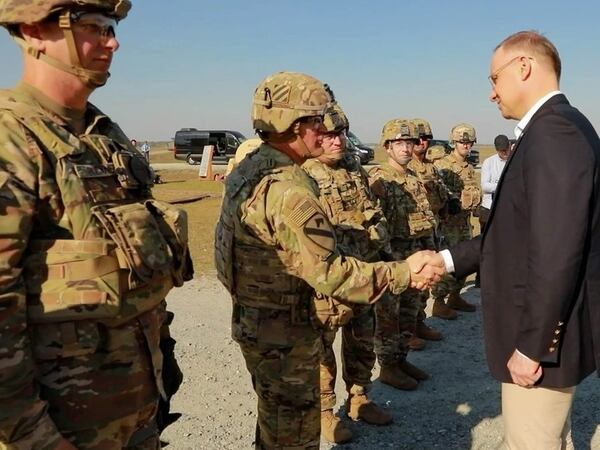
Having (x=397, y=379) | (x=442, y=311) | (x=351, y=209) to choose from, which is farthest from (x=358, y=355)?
(x=442, y=311)

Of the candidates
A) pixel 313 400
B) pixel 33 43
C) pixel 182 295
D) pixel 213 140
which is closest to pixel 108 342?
pixel 33 43

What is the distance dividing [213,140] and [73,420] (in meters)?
32.4

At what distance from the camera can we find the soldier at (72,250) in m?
1.56

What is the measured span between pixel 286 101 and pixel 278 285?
97 cm

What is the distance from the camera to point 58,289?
164cm

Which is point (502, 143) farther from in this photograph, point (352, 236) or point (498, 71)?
point (498, 71)

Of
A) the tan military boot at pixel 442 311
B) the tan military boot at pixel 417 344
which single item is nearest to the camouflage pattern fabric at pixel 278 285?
the tan military boot at pixel 417 344

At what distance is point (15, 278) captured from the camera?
1.54 metres

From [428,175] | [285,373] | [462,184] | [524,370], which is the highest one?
[428,175]

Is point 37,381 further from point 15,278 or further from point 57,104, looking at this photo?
point 57,104

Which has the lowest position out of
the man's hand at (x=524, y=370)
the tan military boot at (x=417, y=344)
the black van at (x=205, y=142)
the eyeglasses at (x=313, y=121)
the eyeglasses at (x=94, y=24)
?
the tan military boot at (x=417, y=344)

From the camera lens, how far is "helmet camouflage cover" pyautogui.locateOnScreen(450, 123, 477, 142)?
812 centimetres

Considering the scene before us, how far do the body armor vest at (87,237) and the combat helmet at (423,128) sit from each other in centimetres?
463

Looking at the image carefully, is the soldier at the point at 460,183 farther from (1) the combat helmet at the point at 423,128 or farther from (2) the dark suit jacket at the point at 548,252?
(2) the dark suit jacket at the point at 548,252
